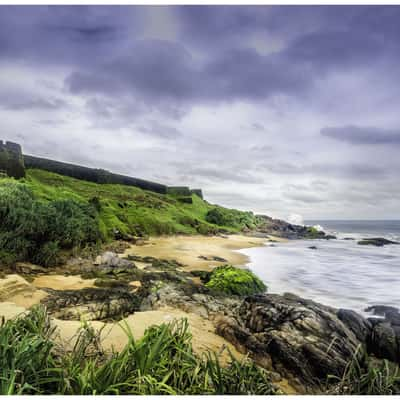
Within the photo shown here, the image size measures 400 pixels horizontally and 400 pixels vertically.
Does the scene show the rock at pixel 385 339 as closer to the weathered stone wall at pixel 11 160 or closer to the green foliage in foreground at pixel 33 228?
the green foliage in foreground at pixel 33 228

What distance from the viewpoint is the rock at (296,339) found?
109 inches

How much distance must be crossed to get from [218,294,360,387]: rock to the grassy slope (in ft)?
24.8

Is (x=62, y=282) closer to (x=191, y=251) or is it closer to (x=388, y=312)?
(x=191, y=251)

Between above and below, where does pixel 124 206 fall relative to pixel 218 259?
above

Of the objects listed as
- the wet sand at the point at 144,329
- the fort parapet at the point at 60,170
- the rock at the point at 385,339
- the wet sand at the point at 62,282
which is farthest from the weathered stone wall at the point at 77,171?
the rock at the point at 385,339

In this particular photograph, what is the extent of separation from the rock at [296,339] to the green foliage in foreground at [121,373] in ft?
3.16

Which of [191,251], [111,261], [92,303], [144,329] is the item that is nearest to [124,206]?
[191,251]

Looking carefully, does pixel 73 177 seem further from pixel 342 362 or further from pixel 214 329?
pixel 342 362

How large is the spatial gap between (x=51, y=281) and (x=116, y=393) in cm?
464

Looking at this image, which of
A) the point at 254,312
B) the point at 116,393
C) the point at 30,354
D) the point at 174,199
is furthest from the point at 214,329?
the point at 174,199

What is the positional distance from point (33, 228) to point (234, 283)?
5507mm

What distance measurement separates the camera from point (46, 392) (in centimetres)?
170

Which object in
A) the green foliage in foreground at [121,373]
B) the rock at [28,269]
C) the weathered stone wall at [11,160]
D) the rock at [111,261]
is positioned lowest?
the rock at [28,269]

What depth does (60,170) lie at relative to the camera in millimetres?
13594
